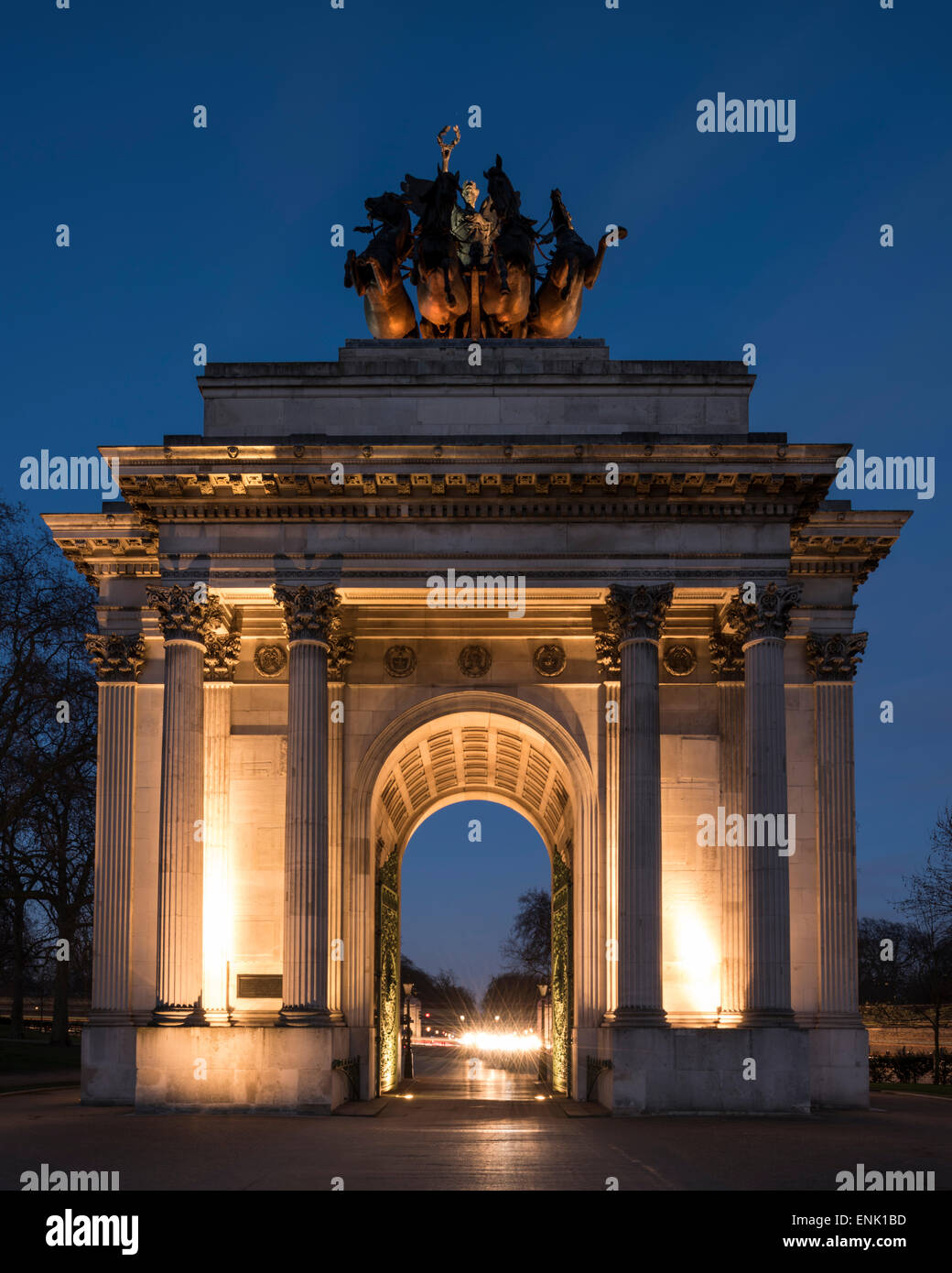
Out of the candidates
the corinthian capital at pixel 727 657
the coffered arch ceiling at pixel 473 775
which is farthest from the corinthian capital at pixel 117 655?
the corinthian capital at pixel 727 657

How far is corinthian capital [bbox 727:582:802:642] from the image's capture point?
3650 centimetres

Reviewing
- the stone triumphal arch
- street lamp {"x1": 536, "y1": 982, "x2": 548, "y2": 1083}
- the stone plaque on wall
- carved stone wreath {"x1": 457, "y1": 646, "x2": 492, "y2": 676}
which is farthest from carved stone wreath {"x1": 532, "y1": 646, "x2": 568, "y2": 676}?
street lamp {"x1": 536, "y1": 982, "x2": 548, "y2": 1083}

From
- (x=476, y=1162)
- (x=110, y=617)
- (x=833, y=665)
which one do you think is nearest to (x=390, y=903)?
(x=110, y=617)

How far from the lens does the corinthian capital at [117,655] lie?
1566 inches

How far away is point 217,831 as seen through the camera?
3828 centimetres

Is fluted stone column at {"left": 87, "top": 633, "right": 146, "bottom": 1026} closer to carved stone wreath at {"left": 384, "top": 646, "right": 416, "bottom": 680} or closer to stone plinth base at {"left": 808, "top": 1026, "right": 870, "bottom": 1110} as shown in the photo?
carved stone wreath at {"left": 384, "top": 646, "right": 416, "bottom": 680}

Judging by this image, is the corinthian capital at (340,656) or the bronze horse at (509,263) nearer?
the corinthian capital at (340,656)

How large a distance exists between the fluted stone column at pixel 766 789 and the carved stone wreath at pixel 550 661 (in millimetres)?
4575

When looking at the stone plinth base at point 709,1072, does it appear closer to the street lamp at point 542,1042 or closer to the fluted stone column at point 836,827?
the fluted stone column at point 836,827

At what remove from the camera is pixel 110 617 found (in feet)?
132

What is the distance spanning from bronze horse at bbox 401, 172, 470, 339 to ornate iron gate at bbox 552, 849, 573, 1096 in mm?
15101

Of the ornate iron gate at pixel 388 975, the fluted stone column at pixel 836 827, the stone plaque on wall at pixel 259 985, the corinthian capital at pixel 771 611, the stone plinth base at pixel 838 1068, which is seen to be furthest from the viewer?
the ornate iron gate at pixel 388 975

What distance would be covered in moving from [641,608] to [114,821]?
549 inches
